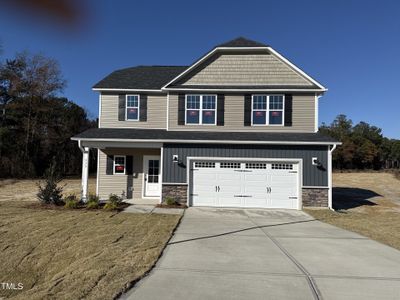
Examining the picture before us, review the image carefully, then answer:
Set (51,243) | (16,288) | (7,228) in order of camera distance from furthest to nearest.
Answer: (7,228) < (51,243) < (16,288)

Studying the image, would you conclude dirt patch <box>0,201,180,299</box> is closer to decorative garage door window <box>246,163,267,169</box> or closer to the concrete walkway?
the concrete walkway

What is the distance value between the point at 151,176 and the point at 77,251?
9544mm

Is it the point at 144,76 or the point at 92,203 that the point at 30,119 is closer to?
the point at 144,76

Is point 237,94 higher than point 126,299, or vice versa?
point 237,94

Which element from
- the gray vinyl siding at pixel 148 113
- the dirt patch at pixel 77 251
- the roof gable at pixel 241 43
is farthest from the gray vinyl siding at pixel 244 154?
the roof gable at pixel 241 43

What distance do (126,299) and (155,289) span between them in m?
0.52

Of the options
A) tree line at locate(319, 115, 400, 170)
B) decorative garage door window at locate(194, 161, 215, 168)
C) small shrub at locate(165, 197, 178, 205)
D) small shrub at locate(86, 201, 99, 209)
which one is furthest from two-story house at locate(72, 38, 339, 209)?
tree line at locate(319, 115, 400, 170)

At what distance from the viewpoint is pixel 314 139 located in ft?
46.2

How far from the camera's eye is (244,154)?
561 inches

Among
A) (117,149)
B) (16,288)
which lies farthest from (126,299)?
(117,149)

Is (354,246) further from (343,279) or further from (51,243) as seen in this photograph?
(51,243)

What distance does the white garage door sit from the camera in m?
14.2

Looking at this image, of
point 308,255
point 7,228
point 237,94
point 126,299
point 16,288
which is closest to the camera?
point 126,299

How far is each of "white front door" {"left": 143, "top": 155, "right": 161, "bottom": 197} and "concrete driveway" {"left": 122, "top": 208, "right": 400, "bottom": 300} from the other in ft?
21.6
